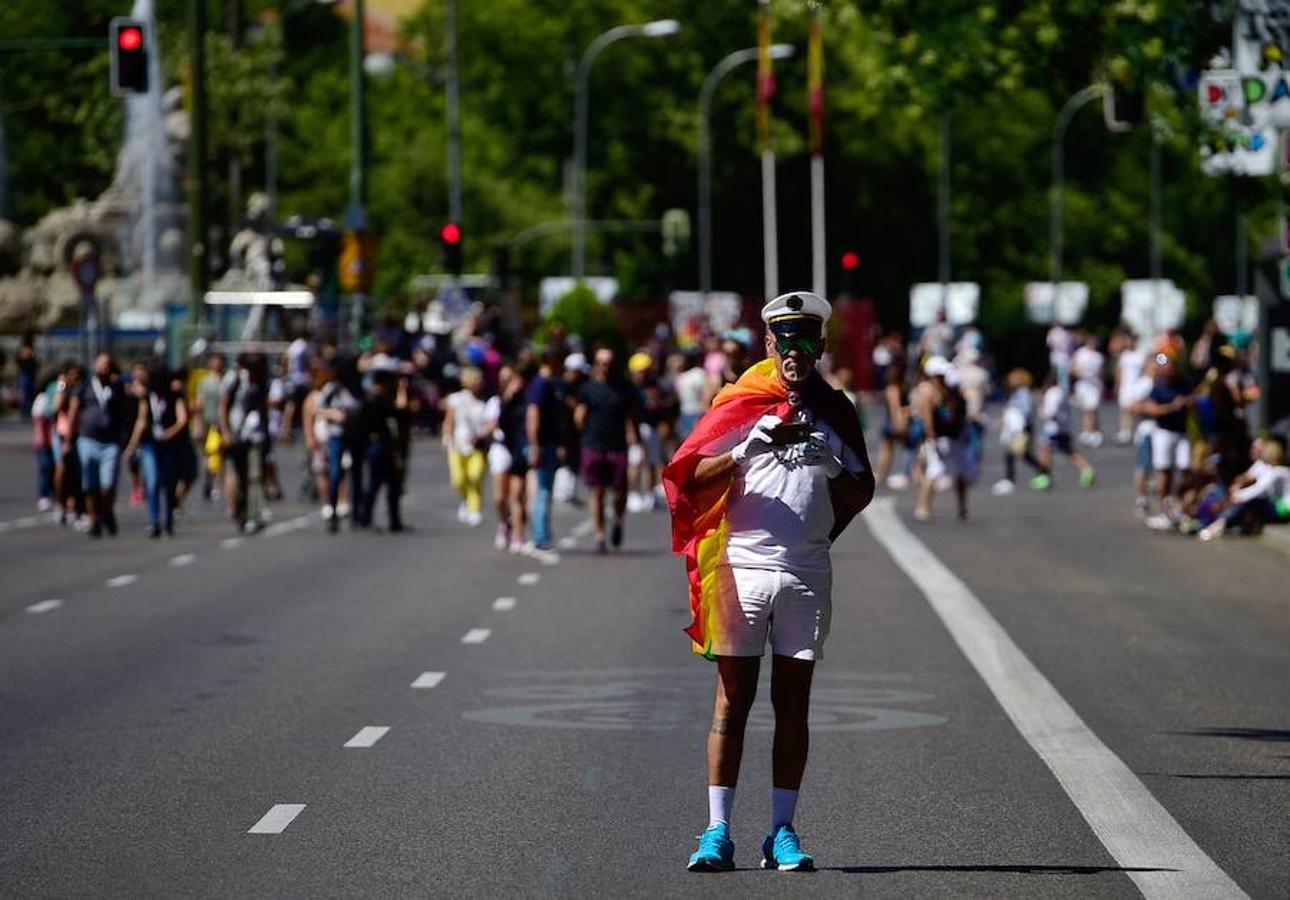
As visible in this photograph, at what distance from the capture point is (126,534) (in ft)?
90.1

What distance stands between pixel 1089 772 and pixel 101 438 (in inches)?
Answer: 691

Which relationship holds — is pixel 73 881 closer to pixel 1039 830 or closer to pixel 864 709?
pixel 1039 830

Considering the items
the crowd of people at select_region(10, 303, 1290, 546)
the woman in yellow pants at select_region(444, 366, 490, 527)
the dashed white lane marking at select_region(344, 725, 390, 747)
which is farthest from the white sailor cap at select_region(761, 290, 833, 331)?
the woman in yellow pants at select_region(444, 366, 490, 527)

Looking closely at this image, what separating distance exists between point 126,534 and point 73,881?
1919 cm

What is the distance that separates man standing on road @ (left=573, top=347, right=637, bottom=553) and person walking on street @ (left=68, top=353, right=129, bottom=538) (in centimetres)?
478

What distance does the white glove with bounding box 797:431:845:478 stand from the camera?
28.5 ft

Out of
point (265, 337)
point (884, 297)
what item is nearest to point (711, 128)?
point (884, 297)

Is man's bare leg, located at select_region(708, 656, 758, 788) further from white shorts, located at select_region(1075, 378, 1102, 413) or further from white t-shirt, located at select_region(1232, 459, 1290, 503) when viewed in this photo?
white shorts, located at select_region(1075, 378, 1102, 413)

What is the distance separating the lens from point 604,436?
80.7ft

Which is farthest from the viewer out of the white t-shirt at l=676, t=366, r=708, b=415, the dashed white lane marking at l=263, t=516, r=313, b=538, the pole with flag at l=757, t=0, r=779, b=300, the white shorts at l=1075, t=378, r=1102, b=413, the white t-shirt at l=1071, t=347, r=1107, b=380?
the pole with flag at l=757, t=0, r=779, b=300

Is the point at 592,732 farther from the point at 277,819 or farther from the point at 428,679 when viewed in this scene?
the point at 277,819

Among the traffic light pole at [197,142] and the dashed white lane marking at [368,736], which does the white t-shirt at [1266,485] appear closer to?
the dashed white lane marking at [368,736]

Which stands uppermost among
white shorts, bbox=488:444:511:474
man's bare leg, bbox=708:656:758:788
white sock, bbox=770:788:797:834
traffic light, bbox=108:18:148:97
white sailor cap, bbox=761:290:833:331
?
traffic light, bbox=108:18:148:97

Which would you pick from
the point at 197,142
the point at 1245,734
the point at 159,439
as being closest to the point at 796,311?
the point at 1245,734
